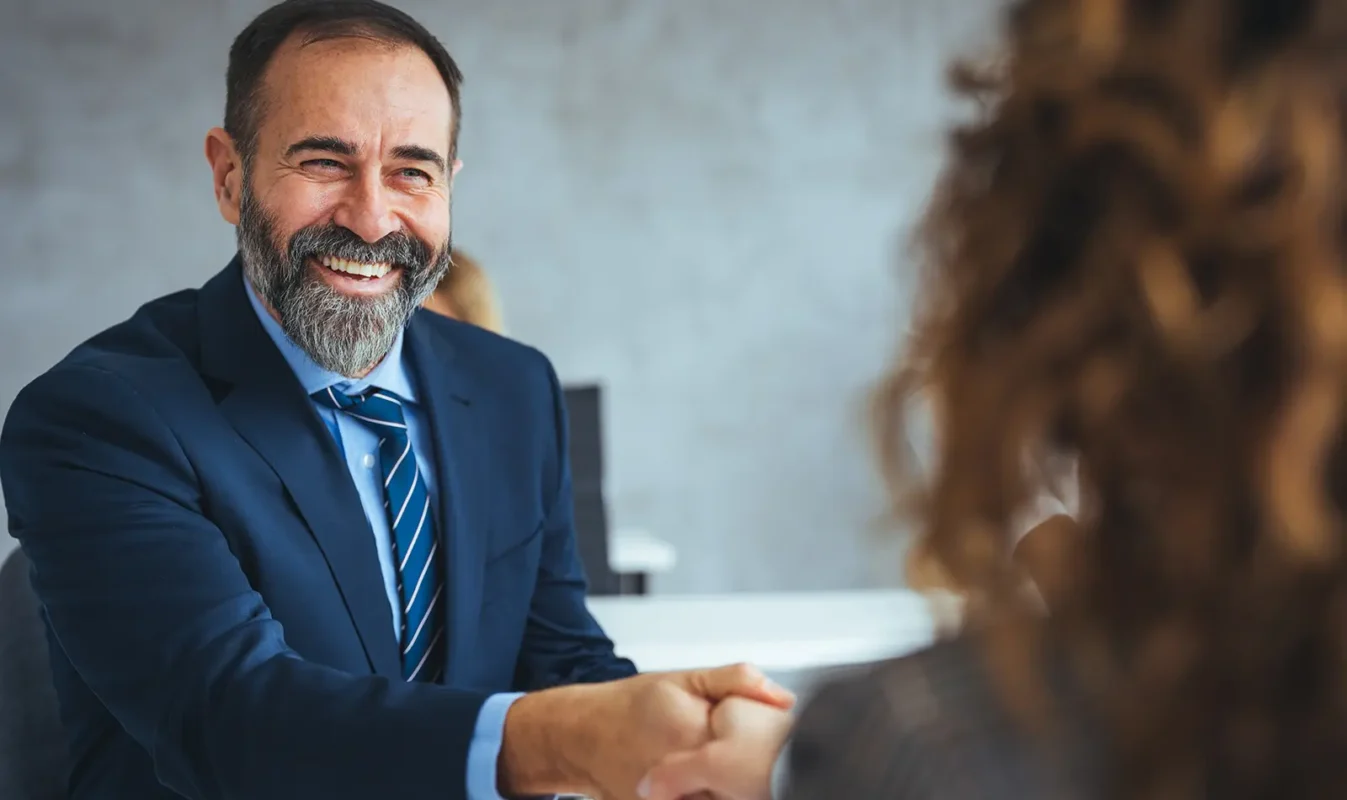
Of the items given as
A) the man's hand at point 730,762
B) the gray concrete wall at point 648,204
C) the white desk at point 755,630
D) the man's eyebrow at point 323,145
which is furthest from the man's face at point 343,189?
the gray concrete wall at point 648,204

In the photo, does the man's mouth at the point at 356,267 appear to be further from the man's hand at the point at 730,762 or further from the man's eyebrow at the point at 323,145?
the man's hand at the point at 730,762

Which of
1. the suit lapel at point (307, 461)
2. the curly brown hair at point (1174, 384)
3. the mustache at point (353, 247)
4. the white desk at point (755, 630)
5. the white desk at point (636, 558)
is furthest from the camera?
the white desk at point (636, 558)

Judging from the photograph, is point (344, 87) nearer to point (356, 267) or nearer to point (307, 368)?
point (356, 267)

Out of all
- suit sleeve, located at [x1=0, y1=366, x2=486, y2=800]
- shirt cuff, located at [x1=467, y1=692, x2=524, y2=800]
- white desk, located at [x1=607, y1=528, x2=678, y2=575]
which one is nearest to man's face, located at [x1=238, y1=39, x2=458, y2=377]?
suit sleeve, located at [x1=0, y1=366, x2=486, y2=800]

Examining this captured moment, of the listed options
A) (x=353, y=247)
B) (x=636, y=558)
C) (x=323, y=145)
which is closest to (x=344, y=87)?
(x=323, y=145)

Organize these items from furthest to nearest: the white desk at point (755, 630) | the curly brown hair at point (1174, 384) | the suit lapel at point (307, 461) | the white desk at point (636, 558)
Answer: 1. the white desk at point (636, 558)
2. the white desk at point (755, 630)
3. the suit lapel at point (307, 461)
4. the curly brown hair at point (1174, 384)

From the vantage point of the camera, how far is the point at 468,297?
311 centimetres

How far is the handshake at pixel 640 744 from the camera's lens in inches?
46.3

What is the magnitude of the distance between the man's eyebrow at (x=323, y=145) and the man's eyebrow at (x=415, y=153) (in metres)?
0.05

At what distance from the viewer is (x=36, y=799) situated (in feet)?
4.45

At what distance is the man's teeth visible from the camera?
5.05 feet

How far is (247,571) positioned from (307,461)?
0.42ft

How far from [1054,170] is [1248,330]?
109mm

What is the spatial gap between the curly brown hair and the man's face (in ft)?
3.30
